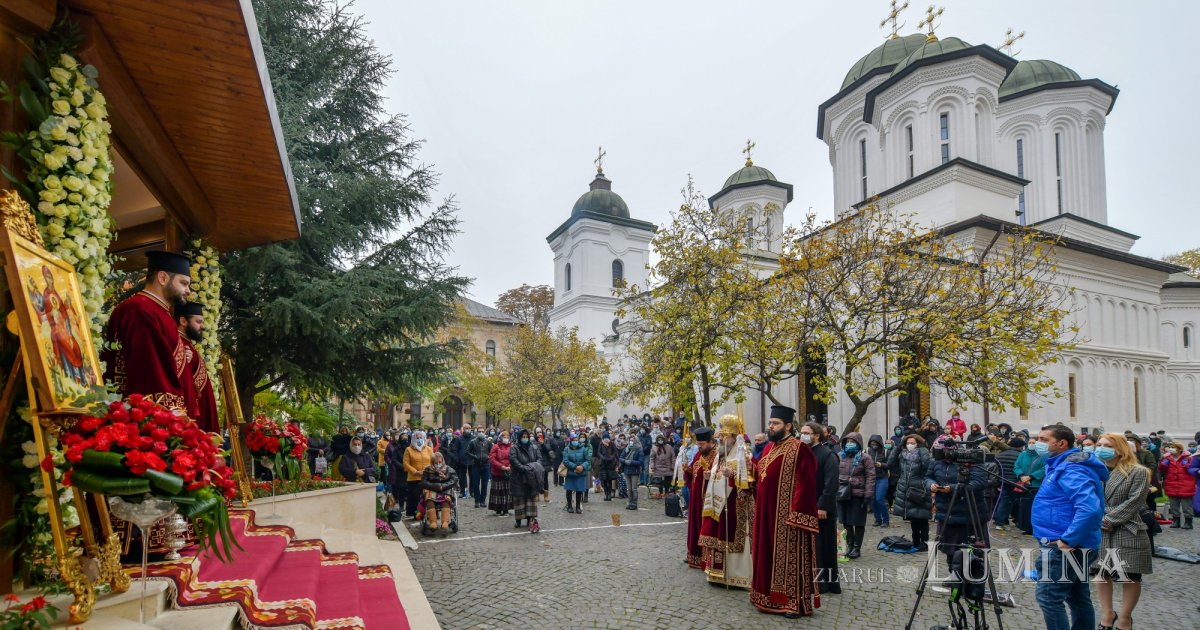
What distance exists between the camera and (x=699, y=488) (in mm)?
8906

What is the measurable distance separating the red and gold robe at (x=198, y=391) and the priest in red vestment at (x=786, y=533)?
5.62m

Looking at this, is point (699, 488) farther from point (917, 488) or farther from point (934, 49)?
point (934, 49)

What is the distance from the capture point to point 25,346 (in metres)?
3.15

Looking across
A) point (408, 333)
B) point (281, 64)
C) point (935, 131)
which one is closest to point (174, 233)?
point (408, 333)

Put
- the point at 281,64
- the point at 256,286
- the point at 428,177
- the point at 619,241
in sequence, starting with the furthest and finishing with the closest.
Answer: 1. the point at 619,241
2. the point at 428,177
3. the point at 281,64
4. the point at 256,286

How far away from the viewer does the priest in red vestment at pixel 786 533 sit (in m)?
6.94

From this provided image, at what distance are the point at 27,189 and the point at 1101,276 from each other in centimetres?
3308

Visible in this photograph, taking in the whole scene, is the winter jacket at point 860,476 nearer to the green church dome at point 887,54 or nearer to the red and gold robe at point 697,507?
the red and gold robe at point 697,507

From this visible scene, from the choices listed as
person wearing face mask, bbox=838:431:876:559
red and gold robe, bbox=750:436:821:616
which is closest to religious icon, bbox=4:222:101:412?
red and gold robe, bbox=750:436:821:616

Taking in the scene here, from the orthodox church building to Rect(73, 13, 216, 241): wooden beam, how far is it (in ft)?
47.9

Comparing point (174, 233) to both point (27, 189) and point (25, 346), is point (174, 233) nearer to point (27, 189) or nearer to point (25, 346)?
point (27, 189)

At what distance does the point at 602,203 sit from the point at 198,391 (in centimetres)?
4557

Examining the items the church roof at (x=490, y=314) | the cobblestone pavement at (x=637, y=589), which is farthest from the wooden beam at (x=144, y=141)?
the church roof at (x=490, y=314)

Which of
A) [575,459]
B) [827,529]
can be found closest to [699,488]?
[827,529]
